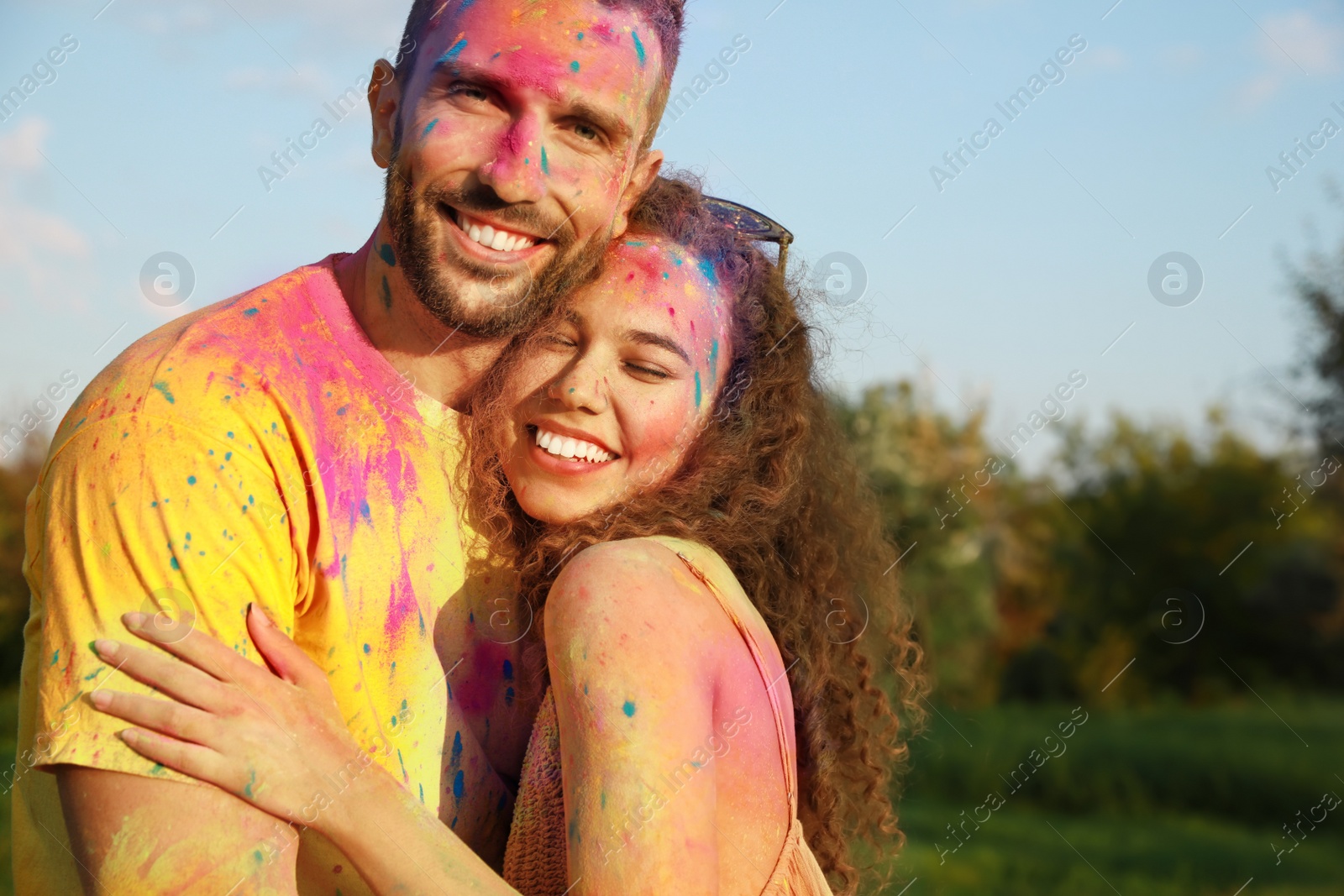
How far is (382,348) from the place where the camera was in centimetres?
273

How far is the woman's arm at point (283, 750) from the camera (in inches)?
80.2

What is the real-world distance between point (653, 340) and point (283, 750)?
1.32m

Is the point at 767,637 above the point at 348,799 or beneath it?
beneath

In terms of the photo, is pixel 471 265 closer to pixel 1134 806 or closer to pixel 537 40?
pixel 537 40

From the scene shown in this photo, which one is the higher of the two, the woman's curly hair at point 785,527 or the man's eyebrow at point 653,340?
the man's eyebrow at point 653,340

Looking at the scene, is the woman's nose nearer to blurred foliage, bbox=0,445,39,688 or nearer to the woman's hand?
the woman's hand

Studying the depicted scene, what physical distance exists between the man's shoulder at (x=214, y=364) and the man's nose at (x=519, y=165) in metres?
0.50

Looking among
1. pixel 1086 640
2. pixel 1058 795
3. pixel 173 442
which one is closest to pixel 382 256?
pixel 173 442

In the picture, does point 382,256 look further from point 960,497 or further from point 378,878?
point 960,497

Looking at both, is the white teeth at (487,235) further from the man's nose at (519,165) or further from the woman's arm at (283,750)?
the woman's arm at (283,750)

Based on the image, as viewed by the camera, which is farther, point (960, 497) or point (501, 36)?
point (960, 497)

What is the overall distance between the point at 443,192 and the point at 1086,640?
19.7 metres

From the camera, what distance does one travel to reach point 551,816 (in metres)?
2.50

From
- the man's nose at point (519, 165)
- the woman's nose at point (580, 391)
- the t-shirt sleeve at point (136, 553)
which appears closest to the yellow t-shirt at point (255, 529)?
the t-shirt sleeve at point (136, 553)
